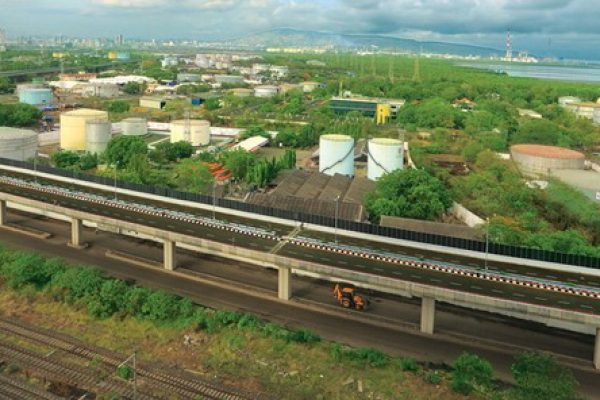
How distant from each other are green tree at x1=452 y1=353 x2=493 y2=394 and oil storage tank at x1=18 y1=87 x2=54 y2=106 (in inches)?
4787

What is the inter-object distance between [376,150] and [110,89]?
358 ft

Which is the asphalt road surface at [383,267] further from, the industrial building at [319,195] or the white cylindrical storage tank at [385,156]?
the white cylindrical storage tank at [385,156]

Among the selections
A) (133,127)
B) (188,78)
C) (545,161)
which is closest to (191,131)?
(133,127)

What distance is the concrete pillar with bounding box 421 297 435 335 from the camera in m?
29.9

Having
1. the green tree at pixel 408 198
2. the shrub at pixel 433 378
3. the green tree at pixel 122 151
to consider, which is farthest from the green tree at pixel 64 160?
the shrub at pixel 433 378

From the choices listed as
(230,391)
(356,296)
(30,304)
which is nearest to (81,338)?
(30,304)

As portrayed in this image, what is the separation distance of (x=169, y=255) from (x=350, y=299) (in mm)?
13563

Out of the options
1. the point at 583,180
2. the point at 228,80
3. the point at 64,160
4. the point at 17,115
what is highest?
the point at 228,80

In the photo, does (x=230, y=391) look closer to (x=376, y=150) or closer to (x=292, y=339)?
(x=292, y=339)

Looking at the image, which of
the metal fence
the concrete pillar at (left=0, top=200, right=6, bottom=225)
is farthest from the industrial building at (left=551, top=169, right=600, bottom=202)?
the concrete pillar at (left=0, top=200, right=6, bottom=225)

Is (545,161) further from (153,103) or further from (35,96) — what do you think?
(35,96)

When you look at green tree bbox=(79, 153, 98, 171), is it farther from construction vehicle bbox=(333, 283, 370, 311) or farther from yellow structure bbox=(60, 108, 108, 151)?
construction vehicle bbox=(333, 283, 370, 311)

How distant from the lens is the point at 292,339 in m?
28.2

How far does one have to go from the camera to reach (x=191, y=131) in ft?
275
